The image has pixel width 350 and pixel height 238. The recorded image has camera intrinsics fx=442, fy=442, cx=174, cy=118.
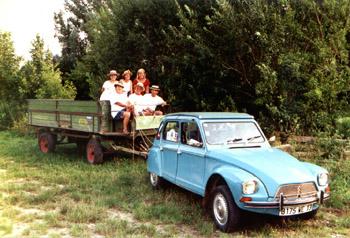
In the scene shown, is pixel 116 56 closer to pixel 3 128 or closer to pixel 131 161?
pixel 131 161

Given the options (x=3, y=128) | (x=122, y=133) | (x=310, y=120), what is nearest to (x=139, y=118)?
(x=122, y=133)

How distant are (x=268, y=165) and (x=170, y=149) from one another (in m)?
2.28

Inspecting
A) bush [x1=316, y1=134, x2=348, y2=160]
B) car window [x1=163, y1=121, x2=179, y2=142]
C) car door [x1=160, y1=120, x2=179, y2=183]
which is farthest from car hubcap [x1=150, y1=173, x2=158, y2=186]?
bush [x1=316, y1=134, x2=348, y2=160]

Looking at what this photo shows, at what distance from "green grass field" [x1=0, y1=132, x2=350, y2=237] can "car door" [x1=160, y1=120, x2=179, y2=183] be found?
18.6 inches

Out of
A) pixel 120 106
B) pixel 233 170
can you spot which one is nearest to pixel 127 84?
pixel 120 106

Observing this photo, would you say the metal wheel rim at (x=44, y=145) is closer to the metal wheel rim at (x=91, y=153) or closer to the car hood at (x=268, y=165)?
the metal wheel rim at (x=91, y=153)

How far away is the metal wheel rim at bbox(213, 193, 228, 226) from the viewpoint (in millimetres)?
6297

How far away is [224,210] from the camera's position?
6324mm

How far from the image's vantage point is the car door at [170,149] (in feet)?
26.2

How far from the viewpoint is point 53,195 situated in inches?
332

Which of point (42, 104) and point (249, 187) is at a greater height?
point (42, 104)

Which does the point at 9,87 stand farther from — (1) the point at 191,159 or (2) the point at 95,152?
(1) the point at 191,159

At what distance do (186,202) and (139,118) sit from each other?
375 centimetres

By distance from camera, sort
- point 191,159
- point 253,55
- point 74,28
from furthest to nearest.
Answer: point 74,28, point 253,55, point 191,159
